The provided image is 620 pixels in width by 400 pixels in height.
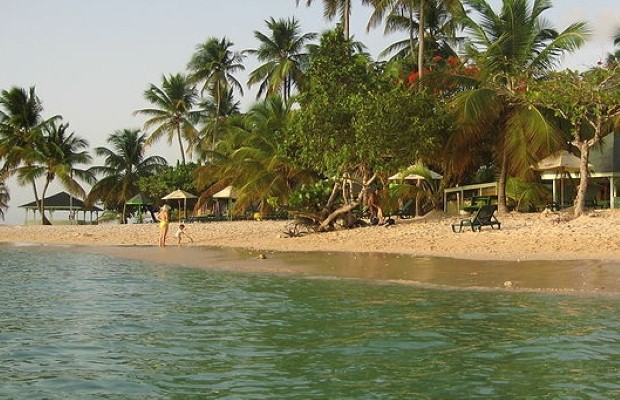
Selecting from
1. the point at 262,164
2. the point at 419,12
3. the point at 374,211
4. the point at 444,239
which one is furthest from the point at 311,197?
the point at 419,12

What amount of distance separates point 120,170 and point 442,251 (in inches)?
1387

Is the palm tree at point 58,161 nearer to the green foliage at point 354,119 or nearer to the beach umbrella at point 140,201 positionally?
the beach umbrella at point 140,201

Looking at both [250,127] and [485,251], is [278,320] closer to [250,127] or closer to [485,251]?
[485,251]

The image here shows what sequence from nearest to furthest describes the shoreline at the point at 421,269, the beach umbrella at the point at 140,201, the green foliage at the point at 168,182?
the shoreline at the point at 421,269
the beach umbrella at the point at 140,201
the green foliage at the point at 168,182

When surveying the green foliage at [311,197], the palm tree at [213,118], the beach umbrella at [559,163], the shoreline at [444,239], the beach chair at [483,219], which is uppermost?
the palm tree at [213,118]

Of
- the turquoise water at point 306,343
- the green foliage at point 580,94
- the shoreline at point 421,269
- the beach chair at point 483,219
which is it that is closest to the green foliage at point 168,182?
the shoreline at point 421,269

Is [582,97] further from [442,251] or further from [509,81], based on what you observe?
[442,251]

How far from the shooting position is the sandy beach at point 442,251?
13969 millimetres

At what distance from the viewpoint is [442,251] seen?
63.0 feet

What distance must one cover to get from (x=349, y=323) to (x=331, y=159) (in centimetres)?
1421

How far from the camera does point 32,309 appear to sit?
11602 mm

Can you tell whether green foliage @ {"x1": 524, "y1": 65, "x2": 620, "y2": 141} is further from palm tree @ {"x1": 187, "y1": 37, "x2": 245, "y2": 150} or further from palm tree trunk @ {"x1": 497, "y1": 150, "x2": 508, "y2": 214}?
palm tree @ {"x1": 187, "y1": 37, "x2": 245, "y2": 150}

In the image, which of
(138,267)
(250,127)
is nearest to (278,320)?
(138,267)

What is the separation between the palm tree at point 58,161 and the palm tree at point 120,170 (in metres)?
1.04
